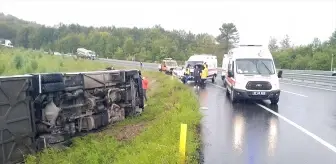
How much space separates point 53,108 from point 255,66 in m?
10.4

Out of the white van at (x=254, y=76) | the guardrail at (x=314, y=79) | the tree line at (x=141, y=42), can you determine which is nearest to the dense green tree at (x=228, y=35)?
the tree line at (x=141, y=42)

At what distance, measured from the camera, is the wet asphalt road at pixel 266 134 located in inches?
303

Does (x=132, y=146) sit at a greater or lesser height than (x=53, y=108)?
lesser

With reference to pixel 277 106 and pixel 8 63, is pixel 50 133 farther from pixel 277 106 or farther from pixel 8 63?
pixel 8 63

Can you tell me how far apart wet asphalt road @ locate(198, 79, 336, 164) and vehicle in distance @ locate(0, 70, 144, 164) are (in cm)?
368

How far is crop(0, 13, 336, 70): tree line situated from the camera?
7644 cm

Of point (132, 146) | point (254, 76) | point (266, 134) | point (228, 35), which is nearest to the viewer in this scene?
point (132, 146)

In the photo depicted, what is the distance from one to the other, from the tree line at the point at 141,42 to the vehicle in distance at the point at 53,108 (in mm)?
48116

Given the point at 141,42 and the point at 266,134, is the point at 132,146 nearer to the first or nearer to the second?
the point at 266,134

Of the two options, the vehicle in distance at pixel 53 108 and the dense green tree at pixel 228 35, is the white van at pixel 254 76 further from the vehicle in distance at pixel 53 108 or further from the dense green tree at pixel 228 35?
the dense green tree at pixel 228 35

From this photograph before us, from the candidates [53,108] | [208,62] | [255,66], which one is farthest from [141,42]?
[53,108]

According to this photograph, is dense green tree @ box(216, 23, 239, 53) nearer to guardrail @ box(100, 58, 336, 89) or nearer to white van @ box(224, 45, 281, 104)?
guardrail @ box(100, 58, 336, 89)

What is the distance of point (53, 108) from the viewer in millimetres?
9477

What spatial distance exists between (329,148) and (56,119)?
729 centimetres
